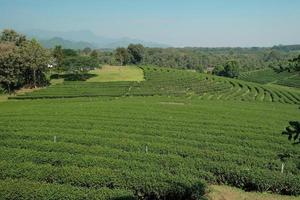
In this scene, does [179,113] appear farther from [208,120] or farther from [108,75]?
[108,75]

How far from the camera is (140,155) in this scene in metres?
20.9

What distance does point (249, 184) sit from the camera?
19.3 metres

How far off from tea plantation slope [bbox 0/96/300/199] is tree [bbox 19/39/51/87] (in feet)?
95.3

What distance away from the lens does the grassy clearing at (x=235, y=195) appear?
18.2 meters

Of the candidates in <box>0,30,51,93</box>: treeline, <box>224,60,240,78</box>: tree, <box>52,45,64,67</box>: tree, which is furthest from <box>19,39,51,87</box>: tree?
<box>224,60,240,78</box>: tree

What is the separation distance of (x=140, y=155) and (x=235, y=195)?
5389mm

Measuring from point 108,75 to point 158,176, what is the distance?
63832 mm

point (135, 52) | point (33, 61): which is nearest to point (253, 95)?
point (33, 61)

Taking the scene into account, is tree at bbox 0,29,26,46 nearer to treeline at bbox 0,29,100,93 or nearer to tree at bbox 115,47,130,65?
treeline at bbox 0,29,100,93

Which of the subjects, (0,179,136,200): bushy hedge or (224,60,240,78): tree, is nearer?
(0,179,136,200): bushy hedge

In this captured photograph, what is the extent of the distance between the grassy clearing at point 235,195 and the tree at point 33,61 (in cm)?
4879

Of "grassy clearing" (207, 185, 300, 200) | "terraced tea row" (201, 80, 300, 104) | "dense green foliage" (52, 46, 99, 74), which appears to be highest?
"dense green foliage" (52, 46, 99, 74)

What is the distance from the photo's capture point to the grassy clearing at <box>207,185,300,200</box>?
1825 cm

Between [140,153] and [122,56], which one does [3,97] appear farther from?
[122,56]
